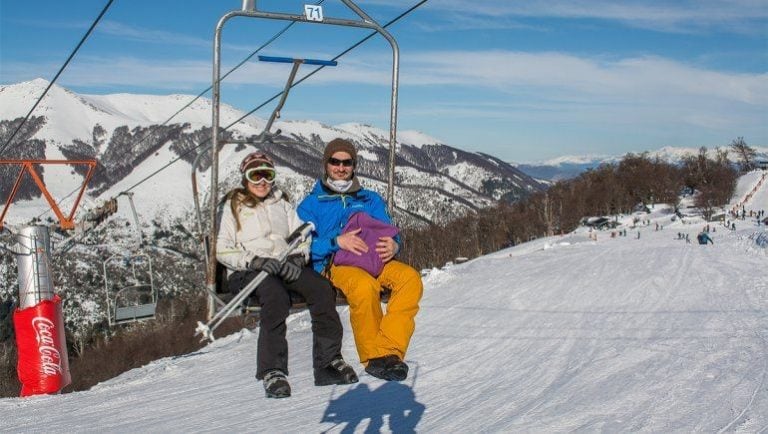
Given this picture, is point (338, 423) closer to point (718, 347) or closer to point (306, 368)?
point (306, 368)

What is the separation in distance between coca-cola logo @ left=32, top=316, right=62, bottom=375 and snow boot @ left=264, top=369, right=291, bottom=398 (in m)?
10.0

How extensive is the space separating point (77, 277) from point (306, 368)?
97.3 m

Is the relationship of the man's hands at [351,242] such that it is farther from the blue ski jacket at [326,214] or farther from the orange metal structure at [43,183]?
the orange metal structure at [43,183]

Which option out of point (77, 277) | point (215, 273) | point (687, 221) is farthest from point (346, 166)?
point (77, 277)

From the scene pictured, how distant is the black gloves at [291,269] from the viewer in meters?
4.54

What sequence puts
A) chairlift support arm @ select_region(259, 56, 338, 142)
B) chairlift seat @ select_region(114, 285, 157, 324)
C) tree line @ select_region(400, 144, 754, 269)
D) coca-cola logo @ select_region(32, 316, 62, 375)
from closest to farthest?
chairlift support arm @ select_region(259, 56, 338, 142), coca-cola logo @ select_region(32, 316, 62, 375), chairlift seat @ select_region(114, 285, 157, 324), tree line @ select_region(400, 144, 754, 269)

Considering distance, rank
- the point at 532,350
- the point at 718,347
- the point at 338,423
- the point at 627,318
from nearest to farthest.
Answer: the point at 338,423 → the point at 718,347 → the point at 532,350 → the point at 627,318

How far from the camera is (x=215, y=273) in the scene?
4949 mm

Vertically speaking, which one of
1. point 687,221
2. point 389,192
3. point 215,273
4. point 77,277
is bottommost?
point 77,277

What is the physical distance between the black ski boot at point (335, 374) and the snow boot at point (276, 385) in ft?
0.71

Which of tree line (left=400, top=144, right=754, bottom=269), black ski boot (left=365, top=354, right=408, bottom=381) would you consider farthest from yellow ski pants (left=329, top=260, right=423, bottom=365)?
tree line (left=400, top=144, right=754, bottom=269)

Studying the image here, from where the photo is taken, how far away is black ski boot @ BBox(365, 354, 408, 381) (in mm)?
4336

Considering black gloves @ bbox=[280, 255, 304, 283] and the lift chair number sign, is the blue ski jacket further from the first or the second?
the lift chair number sign

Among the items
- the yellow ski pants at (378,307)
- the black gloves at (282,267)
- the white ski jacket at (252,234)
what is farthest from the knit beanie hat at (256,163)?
the yellow ski pants at (378,307)
